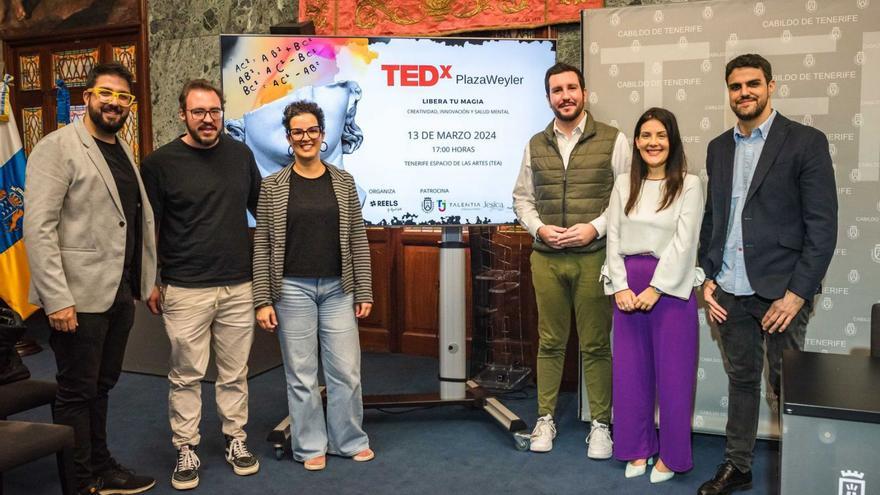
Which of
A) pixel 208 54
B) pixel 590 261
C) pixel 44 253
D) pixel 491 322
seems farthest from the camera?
pixel 208 54

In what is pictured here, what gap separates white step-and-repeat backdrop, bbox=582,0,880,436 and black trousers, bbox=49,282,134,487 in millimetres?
2200

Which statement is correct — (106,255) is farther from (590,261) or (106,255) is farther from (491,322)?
(491,322)

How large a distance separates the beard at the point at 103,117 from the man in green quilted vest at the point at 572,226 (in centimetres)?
162

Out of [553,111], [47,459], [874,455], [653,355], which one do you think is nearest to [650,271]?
[653,355]

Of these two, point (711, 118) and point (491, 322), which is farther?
point (491, 322)

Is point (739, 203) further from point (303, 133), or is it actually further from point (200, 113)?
point (200, 113)

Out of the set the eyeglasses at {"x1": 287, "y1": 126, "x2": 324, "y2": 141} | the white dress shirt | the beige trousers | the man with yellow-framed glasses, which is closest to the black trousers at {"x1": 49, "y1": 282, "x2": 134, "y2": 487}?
the man with yellow-framed glasses

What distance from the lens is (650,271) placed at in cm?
283

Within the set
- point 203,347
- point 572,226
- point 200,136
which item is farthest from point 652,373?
point 200,136

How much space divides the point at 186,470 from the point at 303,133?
136 cm

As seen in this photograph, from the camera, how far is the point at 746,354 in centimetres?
270

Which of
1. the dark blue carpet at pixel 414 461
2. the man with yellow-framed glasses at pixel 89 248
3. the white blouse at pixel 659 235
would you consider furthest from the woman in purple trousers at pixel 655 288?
the man with yellow-framed glasses at pixel 89 248

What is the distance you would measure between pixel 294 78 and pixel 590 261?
4.93ft

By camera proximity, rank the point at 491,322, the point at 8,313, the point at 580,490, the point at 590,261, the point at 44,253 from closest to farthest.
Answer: the point at 44,253, the point at 8,313, the point at 580,490, the point at 590,261, the point at 491,322
